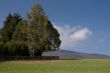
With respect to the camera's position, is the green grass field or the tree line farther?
the tree line

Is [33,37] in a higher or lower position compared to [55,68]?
higher

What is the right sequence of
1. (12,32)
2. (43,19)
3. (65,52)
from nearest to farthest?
1. (43,19)
2. (12,32)
3. (65,52)

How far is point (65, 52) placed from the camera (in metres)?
142

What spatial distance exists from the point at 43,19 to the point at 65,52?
56.3 meters

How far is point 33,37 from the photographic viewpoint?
8812 cm

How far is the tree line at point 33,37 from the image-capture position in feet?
287

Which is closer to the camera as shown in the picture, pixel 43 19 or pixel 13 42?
pixel 43 19

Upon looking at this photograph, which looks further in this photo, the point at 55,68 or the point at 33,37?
the point at 33,37

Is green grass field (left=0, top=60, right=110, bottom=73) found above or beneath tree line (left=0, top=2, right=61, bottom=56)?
beneath

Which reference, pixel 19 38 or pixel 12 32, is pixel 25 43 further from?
pixel 12 32

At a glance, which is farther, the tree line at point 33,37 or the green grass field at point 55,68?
the tree line at point 33,37

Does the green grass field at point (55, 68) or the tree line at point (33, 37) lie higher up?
the tree line at point (33, 37)

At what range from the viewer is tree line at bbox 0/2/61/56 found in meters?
87.5

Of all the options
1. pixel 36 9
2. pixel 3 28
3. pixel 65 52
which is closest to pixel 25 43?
pixel 36 9
